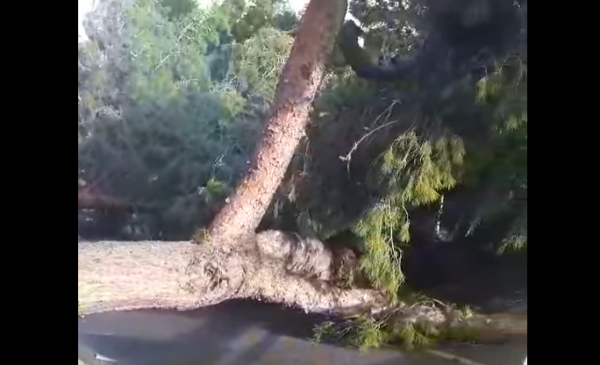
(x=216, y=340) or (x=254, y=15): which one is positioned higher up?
(x=254, y=15)

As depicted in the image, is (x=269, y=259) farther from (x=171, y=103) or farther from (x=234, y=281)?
(x=171, y=103)

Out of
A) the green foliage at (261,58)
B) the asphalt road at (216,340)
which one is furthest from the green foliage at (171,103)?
the asphalt road at (216,340)

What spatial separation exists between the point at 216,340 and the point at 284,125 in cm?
34

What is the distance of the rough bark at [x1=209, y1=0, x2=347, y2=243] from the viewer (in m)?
0.98

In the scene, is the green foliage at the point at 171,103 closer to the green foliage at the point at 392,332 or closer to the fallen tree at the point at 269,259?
the fallen tree at the point at 269,259

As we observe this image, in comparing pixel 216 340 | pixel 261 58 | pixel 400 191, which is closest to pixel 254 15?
pixel 261 58

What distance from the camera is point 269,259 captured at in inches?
39.0

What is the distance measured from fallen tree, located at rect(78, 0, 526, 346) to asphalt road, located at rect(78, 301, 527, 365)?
0.02m

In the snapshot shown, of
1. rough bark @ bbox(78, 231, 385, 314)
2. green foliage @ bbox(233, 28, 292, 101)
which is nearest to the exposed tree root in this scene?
rough bark @ bbox(78, 231, 385, 314)

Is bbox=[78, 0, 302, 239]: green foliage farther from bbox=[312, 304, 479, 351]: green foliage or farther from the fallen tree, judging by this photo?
bbox=[312, 304, 479, 351]: green foliage
